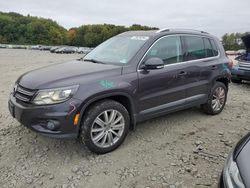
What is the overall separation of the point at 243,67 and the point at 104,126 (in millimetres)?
7040

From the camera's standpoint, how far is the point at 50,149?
400 cm

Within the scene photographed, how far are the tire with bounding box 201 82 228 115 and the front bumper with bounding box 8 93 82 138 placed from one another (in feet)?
9.97

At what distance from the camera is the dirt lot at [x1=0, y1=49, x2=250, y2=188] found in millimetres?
3287

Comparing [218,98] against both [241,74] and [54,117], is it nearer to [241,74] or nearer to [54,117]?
[54,117]

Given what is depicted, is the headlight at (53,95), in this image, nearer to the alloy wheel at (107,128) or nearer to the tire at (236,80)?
the alloy wheel at (107,128)

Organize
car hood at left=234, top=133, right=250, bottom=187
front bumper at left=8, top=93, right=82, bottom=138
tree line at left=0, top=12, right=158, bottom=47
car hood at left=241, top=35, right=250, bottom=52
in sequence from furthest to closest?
1. tree line at left=0, top=12, right=158, bottom=47
2. car hood at left=241, top=35, right=250, bottom=52
3. front bumper at left=8, top=93, right=82, bottom=138
4. car hood at left=234, top=133, right=250, bottom=187

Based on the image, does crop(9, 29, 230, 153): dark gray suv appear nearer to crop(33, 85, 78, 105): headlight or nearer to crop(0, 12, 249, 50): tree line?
crop(33, 85, 78, 105): headlight

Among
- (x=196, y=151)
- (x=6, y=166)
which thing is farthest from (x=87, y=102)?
(x=196, y=151)

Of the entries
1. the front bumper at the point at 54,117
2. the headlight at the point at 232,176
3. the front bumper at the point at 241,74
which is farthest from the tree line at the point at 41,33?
the headlight at the point at 232,176

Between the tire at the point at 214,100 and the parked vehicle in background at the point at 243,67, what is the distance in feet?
12.6

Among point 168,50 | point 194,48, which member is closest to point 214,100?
point 194,48

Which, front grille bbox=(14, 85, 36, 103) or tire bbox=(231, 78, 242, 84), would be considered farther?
tire bbox=(231, 78, 242, 84)

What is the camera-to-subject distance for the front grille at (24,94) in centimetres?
350

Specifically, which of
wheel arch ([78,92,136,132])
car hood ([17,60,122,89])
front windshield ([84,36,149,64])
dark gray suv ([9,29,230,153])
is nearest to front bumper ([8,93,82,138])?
dark gray suv ([9,29,230,153])
